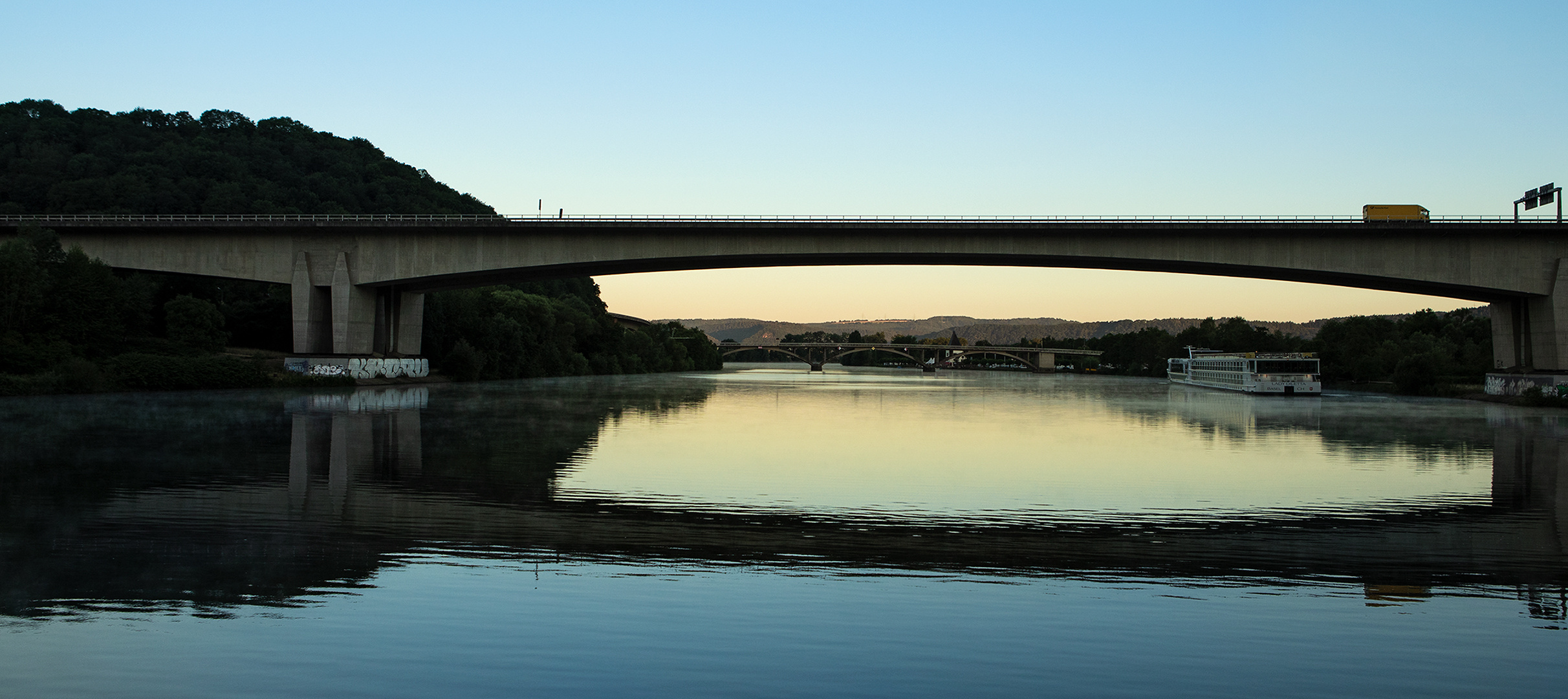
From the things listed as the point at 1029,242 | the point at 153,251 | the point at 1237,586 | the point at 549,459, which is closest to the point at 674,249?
the point at 1029,242

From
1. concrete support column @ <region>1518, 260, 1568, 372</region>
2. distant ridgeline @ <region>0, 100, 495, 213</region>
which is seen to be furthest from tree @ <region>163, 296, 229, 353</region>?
concrete support column @ <region>1518, 260, 1568, 372</region>

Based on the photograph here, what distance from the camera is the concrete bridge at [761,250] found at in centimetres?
6450

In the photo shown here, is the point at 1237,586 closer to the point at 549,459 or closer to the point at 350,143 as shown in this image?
the point at 549,459

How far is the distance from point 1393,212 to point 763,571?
64778 millimetres

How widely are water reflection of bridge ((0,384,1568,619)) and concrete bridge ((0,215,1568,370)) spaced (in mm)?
44585

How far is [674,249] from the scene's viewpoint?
71.1 metres

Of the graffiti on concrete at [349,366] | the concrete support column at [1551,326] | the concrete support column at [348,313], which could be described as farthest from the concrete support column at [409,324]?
the concrete support column at [1551,326]

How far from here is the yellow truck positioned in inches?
2547

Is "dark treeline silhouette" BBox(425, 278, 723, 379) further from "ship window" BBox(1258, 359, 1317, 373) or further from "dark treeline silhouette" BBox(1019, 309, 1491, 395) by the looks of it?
"dark treeline silhouette" BBox(1019, 309, 1491, 395)

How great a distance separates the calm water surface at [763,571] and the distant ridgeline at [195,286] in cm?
3827

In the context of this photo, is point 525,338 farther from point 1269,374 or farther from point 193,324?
point 1269,374

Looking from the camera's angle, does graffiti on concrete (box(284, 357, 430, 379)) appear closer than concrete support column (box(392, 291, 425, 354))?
Yes

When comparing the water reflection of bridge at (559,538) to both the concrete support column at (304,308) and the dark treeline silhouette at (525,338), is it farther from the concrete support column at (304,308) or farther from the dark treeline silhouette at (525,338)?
the dark treeline silhouette at (525,338)

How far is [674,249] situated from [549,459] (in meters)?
45.7
